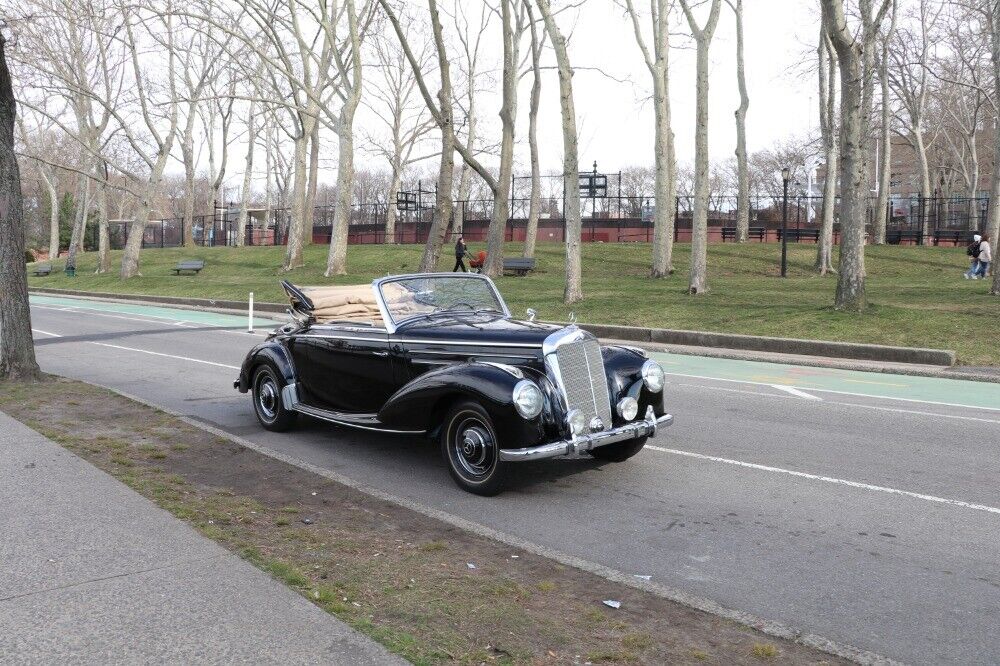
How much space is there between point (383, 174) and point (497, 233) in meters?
89.3

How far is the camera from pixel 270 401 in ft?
29.4

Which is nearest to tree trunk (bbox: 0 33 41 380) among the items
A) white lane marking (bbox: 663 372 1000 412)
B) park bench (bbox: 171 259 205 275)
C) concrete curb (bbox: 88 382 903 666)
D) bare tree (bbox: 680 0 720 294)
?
concrete curb (bbox: 88 382 903 666)

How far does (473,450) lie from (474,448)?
0.08 feet

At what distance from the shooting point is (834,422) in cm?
926

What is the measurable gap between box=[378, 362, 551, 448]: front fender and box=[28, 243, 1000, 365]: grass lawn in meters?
11.0

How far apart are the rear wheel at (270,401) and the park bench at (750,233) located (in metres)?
35.0

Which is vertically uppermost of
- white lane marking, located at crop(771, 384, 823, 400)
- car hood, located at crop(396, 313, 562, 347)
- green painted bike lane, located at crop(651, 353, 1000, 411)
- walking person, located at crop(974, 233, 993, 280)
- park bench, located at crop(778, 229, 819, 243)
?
park bench, located at crop(778, 229, 819, 243)

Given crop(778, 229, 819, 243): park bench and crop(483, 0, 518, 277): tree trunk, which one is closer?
crop(483, 0, 518, 277): tree trunk

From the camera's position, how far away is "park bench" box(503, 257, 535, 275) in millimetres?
31484

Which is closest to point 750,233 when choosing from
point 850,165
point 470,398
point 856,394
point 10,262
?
point 850,165

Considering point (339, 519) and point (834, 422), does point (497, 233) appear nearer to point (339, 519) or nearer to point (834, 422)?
point (834, 422)

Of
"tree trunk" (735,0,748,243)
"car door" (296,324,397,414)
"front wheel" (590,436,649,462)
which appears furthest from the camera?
"tree trunk" (735,0,748,243)

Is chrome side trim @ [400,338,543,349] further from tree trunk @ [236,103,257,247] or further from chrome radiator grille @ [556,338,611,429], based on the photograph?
tree trunk @ [236,103,257,247]

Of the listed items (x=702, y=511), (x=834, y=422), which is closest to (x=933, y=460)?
(x=834, y=422)
